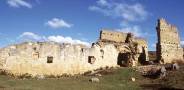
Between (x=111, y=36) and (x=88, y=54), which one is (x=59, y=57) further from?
(x=111, y=36)

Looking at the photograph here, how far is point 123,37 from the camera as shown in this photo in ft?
126

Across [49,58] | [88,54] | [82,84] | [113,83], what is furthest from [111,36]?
[82,84]

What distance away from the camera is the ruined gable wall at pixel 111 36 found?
37237 mm

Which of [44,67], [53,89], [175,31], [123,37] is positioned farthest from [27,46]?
[175,31]

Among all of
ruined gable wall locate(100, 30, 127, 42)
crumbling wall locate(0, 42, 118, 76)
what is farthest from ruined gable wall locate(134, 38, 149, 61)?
crumbling wall locate(0, 42, 118, 76)

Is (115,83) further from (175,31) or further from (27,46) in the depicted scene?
(175,31)

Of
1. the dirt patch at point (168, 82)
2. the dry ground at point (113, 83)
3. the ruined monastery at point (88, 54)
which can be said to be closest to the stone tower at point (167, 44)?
the ruined monastery at point (88, 54)

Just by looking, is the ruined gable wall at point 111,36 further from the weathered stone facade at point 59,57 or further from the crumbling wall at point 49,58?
the crumbling wall at point 49,58

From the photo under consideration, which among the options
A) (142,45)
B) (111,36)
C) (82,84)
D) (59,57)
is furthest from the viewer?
(142,45)

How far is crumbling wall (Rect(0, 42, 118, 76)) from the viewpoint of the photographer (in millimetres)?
28125

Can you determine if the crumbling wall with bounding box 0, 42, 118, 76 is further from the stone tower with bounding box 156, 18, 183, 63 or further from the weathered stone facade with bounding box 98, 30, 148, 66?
the stone tower with bounding box 156, 18, 183, 63

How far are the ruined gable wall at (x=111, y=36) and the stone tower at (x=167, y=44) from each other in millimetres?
4475

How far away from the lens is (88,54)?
31828 millimetres

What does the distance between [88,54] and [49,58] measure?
4.25 metres
